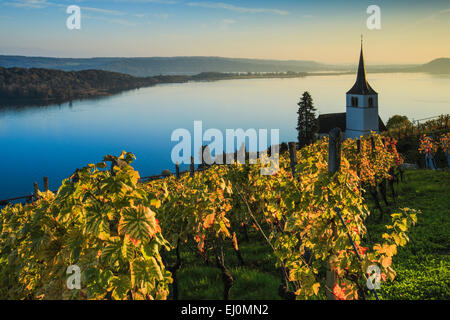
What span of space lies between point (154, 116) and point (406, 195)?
15826 centimetres

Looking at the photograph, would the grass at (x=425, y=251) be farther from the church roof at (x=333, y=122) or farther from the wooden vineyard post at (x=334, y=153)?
the church roof at (x=333, y=122)

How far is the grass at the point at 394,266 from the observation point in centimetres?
712

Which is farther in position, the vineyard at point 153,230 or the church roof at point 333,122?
the church roof at point 333,122

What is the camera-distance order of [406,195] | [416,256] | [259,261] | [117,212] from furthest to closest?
[406,195]
[259,261]
[416,256]
[117,212]

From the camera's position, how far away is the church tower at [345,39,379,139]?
6069cm

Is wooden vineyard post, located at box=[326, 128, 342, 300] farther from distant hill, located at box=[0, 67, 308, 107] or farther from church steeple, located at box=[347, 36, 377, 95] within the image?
distant hill, located at box=[0, 67, 308, 107]

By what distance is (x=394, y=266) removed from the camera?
26.9 ft

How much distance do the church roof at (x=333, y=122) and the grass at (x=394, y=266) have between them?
5413 cm


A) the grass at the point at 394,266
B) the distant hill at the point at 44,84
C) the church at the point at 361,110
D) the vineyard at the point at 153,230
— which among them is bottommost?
the grass at the point at 394,266

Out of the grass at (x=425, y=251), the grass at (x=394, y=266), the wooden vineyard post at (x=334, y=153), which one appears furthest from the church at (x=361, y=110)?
the wooden vineyard post at (x=334, y=153)

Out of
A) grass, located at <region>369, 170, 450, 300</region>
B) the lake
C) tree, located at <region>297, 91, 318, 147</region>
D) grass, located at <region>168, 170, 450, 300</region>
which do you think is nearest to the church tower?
tree, located at <region>297, 91, 318, 147</region>
